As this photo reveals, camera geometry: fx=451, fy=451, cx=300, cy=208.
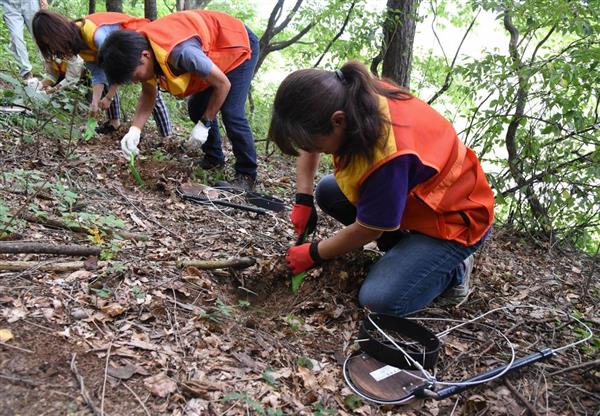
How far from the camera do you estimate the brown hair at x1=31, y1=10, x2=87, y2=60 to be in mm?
3512

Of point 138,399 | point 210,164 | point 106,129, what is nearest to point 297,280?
point 138,399

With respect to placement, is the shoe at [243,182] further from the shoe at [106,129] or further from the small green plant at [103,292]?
the small green plant at [103,292]

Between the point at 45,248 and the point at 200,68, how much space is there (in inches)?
66.2

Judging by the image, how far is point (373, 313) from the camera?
87.5 inches

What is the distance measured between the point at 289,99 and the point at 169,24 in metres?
1.89

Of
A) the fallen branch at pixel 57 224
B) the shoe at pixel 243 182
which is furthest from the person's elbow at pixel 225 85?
the fallen branch at pixel 57 224

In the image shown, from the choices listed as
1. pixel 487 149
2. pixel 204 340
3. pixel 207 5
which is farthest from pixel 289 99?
pixel 207 5

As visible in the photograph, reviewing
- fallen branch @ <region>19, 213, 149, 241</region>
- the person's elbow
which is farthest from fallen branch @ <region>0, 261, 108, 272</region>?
the person's elbow

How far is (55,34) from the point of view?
3.54 metres

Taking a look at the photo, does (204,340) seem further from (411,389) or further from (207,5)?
(207,5)

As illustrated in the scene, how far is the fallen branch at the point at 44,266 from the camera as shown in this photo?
1924 mm

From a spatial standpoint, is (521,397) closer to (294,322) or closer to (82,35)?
(294,322)

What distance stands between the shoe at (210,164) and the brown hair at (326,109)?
2.21 m

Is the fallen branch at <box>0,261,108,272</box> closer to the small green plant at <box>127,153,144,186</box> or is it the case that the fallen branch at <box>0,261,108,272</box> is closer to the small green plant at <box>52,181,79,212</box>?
the small green plant at <box>52,181,79,212</box>
